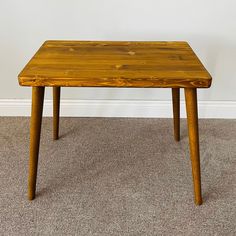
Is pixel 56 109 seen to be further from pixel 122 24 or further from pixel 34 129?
pixel 122 24

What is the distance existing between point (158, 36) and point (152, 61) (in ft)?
1.69

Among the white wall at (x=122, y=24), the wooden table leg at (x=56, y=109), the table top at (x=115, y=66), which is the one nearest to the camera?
the table top at (x=115, y=66)

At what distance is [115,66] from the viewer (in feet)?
3.39

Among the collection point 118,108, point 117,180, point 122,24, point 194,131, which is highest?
point 122,24

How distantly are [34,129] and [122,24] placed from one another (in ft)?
2.50

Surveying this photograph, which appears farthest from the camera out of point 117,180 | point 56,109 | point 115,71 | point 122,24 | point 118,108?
point 118,108

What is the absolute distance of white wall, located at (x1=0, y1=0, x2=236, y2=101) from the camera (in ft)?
4.90

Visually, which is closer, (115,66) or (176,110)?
(115,66)

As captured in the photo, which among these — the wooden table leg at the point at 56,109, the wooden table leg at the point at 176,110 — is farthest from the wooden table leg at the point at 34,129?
the wooden table leg at the point at 176,110

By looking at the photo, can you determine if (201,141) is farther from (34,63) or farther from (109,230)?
(34,63)

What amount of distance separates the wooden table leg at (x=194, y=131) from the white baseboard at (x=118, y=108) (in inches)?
26.4

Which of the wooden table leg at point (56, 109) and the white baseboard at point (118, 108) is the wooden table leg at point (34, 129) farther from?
the white baseboard at point (118, 108)

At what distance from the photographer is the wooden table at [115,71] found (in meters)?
0.93

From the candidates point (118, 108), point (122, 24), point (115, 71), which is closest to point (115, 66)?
point (115, 71)
